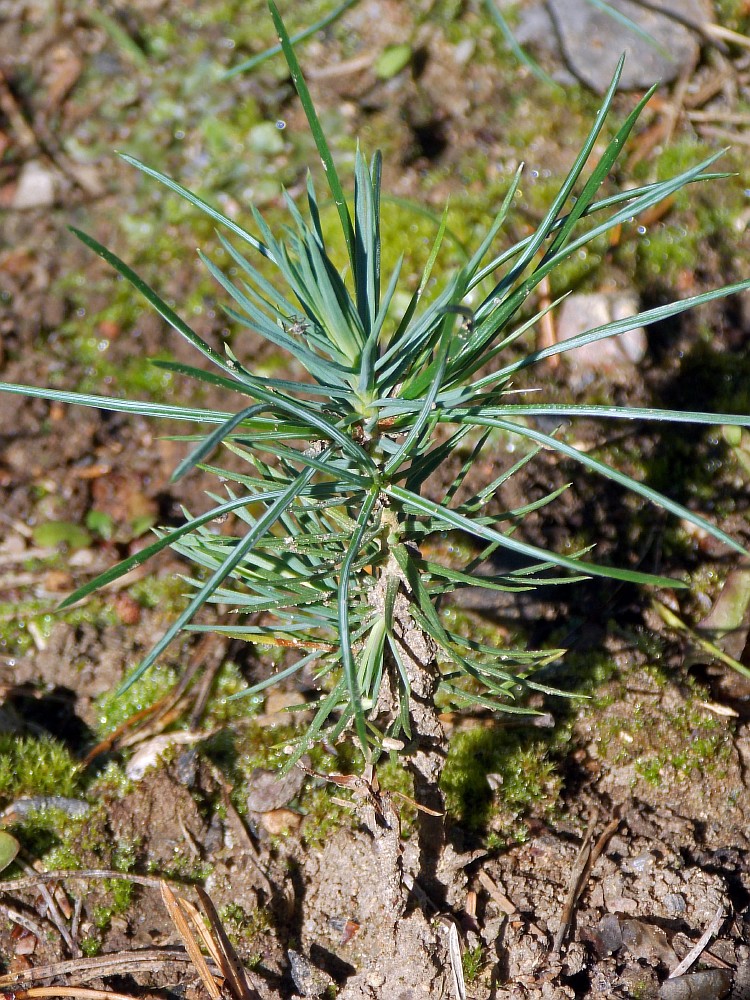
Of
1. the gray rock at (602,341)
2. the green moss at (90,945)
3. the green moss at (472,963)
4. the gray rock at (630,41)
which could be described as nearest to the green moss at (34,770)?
the green moss at (90,945)

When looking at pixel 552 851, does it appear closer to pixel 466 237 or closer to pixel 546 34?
pixel 466 237

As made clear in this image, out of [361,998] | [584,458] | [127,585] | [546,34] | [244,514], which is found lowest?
[361,998]

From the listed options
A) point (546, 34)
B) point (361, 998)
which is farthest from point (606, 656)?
point (546, 34)

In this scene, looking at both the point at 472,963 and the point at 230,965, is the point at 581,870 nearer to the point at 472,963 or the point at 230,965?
the point at 472,963

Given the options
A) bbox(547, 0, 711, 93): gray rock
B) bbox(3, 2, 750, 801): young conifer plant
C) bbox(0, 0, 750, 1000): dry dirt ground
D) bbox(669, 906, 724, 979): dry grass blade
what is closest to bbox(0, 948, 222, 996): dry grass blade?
bbox(0, 0, 750, 1000): dry dirt ground

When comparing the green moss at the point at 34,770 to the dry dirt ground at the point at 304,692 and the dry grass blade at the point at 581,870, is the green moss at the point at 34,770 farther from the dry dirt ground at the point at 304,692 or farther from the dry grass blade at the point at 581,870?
the dry grass blade at the point at 581,870

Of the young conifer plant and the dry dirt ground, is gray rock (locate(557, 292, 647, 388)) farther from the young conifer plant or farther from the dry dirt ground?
the young conifer plant
